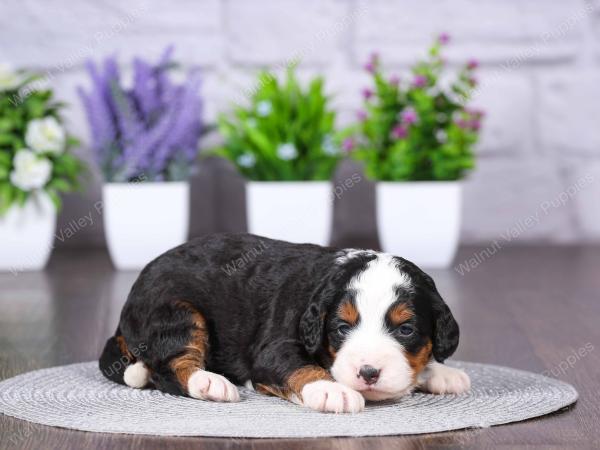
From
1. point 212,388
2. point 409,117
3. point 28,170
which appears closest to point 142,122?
point 28,170

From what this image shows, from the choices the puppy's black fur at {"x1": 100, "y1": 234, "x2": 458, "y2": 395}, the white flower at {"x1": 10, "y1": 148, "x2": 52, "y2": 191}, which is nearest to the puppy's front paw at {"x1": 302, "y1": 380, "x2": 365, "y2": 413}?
the puppy's black fur at {"x1": 100, "y1": 234, "x2": 458, "y2": 395}

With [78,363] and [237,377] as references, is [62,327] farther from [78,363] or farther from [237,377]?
[237,377]

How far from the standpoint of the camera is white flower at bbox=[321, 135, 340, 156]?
4.48 m

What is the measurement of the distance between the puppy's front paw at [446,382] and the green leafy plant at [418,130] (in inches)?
88.0

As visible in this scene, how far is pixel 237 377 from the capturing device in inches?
87.2

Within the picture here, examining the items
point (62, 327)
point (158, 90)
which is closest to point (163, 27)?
point (158, 90)

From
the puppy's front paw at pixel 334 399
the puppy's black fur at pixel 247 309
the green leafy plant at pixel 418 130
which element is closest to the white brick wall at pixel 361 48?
the green leafy plant at pixel 418 130

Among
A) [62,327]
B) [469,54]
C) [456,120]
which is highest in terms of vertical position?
[469,54]

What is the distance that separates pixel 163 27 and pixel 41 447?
3.65 m

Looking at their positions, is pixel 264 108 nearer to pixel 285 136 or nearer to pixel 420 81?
pixel 285 136

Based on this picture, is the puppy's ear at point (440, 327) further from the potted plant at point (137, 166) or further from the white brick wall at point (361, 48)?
the white brick wall at point (361, 48)

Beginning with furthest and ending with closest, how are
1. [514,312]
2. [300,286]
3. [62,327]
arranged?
[514,312]
[62,327]
[300,286]

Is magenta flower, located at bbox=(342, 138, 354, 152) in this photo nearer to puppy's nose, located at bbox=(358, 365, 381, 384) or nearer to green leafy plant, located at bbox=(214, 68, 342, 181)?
green leafy plant, located at bbox=(214, 68, 342, 181)

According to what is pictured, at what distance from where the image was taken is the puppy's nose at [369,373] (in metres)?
1.93
